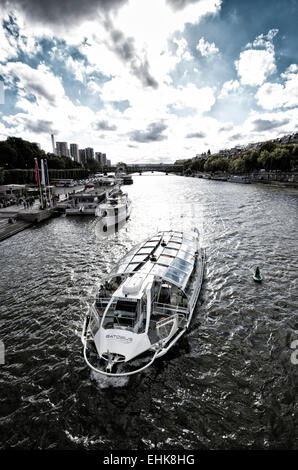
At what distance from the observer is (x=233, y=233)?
35.8 m

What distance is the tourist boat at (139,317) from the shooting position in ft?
36.6

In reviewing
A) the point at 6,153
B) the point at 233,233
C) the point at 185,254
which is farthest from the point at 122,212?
the point at 6,153

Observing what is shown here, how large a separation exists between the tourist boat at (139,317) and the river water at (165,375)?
1.14 meters

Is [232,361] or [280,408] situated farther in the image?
[232,361]

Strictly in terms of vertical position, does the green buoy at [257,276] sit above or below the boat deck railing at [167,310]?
below

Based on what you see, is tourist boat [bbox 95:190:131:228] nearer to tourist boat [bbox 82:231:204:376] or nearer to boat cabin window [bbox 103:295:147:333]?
tourist boat [bbox 82:231:204:376]

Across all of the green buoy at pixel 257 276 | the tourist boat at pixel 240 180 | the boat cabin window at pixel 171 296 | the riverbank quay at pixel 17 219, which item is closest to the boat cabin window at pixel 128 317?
the boat cabin window at pixel 171 296

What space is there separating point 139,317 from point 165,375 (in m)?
3.10

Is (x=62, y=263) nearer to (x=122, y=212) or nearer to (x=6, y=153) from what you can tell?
(x=122, y=212)

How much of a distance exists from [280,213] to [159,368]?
45.8 m

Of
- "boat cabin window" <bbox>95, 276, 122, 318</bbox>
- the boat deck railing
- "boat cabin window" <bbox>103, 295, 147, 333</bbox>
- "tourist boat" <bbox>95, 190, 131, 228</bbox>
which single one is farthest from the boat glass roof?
"tourist boat" <bbox>95, 190, 131, 228</bbox>

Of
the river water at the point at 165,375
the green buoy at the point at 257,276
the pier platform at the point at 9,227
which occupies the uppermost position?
the pier platform at the point at 9,227

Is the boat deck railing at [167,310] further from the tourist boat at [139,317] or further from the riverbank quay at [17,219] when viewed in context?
the riverbank quay at [17,219]

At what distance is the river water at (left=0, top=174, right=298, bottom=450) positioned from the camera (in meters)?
9.24
